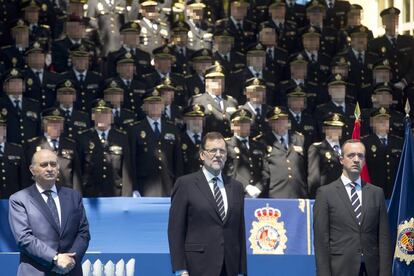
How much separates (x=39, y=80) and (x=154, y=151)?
1.99m

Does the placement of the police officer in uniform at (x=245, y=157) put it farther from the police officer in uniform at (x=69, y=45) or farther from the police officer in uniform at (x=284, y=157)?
the police officer in uniform at (x=69, y=45)

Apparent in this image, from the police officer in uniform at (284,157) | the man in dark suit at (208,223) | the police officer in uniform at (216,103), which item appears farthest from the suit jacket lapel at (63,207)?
the police officer in uniform at (216,103)

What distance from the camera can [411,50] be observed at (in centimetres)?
1966

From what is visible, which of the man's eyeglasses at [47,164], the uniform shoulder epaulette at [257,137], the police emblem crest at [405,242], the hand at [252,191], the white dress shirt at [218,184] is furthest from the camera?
the uniform shoulder epaulette at [257,137]

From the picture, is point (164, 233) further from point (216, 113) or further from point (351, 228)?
point (351, 228)

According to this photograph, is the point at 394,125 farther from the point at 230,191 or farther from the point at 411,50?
the point at 230,191

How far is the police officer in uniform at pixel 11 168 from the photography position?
597 inches

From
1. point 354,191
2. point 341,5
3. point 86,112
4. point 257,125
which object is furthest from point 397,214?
point 341,5

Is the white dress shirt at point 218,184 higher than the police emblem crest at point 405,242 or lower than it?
higher

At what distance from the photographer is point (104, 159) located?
15664 millimetres

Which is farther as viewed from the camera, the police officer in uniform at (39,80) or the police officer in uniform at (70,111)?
the police officer in uniform at (39,80)

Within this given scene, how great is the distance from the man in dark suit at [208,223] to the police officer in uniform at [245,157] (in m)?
4.89

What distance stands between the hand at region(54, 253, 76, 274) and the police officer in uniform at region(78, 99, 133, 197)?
5.29 m

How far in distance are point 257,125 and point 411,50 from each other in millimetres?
3991
